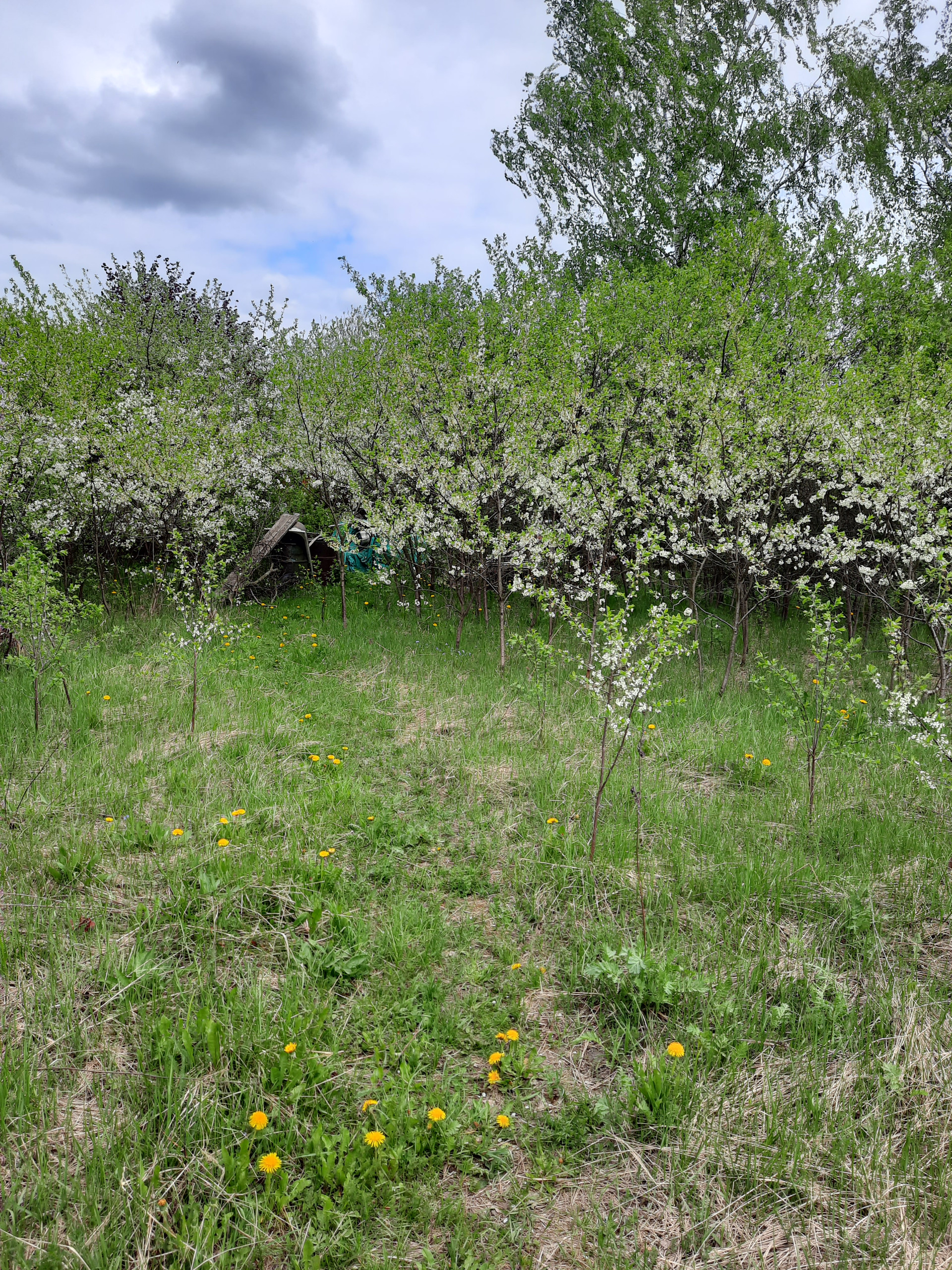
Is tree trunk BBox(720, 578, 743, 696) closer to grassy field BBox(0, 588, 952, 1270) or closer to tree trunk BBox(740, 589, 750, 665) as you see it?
tree trunk BBox(740, 589, 750, 665)

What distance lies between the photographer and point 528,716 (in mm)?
7637

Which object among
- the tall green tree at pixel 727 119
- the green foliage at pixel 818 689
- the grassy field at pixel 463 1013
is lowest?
the grassy field at pixel 463 1013

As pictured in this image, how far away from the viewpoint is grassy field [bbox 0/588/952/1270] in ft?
7.57

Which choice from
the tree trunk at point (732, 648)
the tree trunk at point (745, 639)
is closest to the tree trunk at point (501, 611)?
the tree trunk at point (732, 648)

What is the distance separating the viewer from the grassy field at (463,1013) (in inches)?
90.9

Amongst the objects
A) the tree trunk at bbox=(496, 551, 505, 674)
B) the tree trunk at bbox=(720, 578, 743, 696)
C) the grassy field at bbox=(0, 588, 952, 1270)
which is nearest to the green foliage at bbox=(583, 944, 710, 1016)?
the grassy field at bbox=(0, 588, 952, 1270)

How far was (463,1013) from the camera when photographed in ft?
10.9

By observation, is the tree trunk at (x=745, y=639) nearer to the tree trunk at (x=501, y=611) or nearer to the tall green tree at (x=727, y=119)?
the tree trunk at (x=501, y=611)

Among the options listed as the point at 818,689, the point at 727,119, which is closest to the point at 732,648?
the point at 818,689

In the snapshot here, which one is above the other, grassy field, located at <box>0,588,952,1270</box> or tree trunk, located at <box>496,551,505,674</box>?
tree trunk, located at <box>496,551,505,674</box>

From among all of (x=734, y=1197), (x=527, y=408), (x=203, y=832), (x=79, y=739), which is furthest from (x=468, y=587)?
(x=734, y=1197)

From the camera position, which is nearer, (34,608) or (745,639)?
(34,608)

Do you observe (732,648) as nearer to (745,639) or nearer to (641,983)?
(745,639)

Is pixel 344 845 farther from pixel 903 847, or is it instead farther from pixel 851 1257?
pixel 903 847
